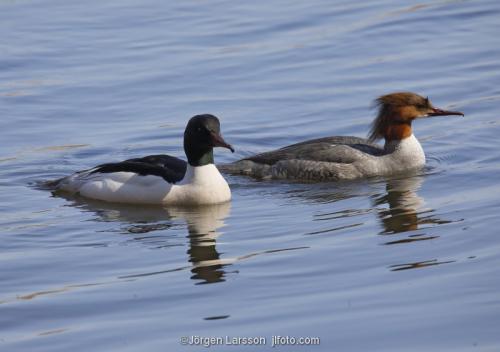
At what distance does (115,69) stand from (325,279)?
391 inches

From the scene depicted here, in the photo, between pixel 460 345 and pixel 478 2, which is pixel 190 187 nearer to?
pixel 460 345

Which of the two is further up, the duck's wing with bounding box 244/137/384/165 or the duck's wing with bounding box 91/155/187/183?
the duck's wing with bounding box 91/155/187/183

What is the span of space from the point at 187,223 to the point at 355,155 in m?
2.96

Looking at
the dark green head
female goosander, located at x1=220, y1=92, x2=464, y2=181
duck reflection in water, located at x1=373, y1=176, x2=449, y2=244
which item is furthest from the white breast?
duck reflection in water, located at x1=373, y1=176, x2=449, y2=244

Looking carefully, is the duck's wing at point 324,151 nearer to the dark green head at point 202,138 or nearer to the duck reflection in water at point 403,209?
the duck reflection in water at point 403,209

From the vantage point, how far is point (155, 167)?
13.7m

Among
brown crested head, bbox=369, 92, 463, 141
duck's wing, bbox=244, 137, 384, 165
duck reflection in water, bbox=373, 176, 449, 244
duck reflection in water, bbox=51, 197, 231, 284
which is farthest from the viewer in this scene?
brown crested head, bbox=369, 92, 463, 141

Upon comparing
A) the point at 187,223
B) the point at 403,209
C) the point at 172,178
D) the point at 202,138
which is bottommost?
the point at 403,209

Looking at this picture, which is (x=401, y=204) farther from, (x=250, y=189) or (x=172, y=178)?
(x=172, y=178)

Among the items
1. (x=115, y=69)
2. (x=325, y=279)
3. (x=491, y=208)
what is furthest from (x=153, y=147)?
(x=325, y=279)

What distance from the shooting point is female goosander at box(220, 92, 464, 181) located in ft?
48.3

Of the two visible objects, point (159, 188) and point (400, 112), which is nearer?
point (159, 188)

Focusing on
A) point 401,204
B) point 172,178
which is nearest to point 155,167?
point 172,178

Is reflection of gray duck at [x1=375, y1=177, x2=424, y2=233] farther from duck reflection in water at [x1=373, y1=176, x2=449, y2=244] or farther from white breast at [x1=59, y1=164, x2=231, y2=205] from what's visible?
white breast at [x1=59, y1=164, x2=231, y2=205]
